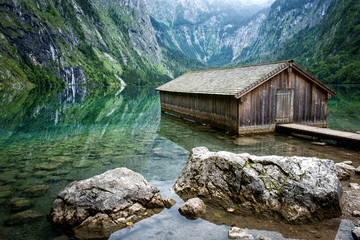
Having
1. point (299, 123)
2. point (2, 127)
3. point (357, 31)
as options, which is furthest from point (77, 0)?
point (299, 123)

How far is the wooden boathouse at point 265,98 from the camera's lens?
1800 centimetres

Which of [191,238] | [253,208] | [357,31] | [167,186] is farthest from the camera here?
[357,31]

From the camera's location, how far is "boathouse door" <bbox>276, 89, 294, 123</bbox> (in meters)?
18.9

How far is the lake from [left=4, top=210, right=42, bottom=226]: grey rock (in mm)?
111

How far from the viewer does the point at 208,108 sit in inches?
867

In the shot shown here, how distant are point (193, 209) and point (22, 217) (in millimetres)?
5163

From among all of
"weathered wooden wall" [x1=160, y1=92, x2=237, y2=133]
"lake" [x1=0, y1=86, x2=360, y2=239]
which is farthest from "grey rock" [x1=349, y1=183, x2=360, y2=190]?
"weathered wooden wall" [x1=160, y1=92, x2=237, y2=133]

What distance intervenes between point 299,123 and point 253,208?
47.1 ft

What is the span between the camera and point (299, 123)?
19812 millimetres

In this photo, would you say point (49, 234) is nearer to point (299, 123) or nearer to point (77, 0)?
point (299, 123)

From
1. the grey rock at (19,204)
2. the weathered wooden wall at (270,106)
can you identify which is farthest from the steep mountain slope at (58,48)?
the grey rock at (19,204)

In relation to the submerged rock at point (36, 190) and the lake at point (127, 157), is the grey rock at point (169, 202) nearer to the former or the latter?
the lake at point (127, 157)

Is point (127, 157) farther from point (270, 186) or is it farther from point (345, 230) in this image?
point (345, 230)

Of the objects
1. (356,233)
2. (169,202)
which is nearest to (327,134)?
(356,233)
